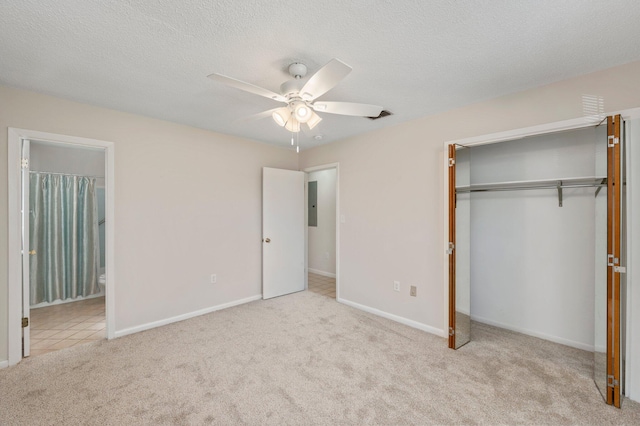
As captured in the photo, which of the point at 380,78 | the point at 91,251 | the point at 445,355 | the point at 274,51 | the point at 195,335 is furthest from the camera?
the point at 91,251

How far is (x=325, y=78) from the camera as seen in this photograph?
5.31 ft

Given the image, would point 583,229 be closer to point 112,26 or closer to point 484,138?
point 484,138

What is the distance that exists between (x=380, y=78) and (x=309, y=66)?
0.58 m

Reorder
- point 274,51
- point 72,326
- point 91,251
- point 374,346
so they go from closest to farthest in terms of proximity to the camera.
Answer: point 274,51, point 374,346, point 72,326, point 91,251

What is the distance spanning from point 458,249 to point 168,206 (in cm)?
317

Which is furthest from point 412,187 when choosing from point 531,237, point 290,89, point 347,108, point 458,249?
point 290,89

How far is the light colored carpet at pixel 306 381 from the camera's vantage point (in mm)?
1784

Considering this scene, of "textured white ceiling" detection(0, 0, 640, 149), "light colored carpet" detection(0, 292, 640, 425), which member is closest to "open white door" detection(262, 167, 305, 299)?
"light colored carpet" detection(0, 292, 640, 425)

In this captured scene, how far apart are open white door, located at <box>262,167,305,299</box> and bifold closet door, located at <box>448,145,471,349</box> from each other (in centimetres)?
245

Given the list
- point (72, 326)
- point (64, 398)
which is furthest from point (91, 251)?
point (64, 398)

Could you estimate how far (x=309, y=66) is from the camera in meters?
1.99

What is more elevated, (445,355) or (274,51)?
(274,51)

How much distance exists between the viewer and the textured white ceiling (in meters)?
1.45

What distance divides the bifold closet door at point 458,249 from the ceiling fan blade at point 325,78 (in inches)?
60.3
